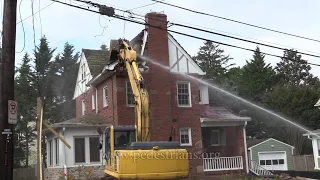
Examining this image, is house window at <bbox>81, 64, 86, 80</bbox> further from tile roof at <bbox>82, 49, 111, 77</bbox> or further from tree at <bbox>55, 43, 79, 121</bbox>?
tree at <bbox>55, 43, 79, 121</bbox>

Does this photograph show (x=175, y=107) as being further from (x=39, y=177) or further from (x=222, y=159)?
(x=39, y=177)

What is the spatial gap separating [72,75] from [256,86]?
911 inches

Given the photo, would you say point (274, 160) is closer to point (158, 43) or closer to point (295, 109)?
point (295, 109)

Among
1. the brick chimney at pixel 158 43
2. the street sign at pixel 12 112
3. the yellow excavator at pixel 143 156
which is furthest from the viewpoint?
the brick chimney at pixel 158 43

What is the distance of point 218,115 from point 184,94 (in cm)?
301

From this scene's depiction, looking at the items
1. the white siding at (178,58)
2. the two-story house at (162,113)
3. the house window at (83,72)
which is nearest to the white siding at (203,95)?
the two-story house at (162,113)

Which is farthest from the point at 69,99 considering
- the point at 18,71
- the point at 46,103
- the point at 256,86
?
the point at 256,86

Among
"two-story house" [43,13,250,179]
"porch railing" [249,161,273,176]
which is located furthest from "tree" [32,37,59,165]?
"porch railing" [249,161,273,176]

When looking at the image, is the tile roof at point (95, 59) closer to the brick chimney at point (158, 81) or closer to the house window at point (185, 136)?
the brick chimney at point (158, 81)

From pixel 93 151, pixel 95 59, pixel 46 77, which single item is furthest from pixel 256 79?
pixel 93 151

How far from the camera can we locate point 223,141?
1060 inches

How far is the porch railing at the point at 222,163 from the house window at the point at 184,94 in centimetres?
351

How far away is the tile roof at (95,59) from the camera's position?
1047 inches

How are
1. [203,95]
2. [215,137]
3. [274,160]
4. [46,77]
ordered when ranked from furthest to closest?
1. [46,77]
2. [274,160]
3. [215,137]
4. [203,95]
